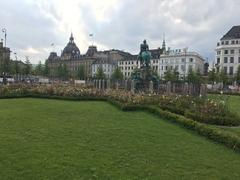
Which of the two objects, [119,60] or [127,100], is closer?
[127,100]

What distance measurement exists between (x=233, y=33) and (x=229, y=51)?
5290 millimetres

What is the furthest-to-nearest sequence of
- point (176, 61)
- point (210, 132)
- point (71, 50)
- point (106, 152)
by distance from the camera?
point (71, 50), point (176, 61), point (210, 132), point (106, 152)

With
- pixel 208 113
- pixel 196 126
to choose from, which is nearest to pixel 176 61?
pixel 208 113

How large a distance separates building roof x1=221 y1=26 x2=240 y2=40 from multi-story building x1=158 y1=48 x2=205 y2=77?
1365 cm

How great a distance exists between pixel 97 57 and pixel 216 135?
428 ft

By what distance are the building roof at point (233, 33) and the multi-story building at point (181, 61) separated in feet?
44.8

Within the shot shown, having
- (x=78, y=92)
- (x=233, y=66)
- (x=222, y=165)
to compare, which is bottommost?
Answer: (x=222, y=165)

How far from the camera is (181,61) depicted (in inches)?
4592

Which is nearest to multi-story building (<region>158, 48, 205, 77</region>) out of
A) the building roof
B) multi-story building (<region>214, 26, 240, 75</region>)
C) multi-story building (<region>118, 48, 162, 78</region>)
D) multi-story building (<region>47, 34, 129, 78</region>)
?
multi-story building (<region>118, 48, 162, 78</region>)

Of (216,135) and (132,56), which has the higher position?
(132,56)

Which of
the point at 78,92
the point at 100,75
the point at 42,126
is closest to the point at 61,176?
the point at 42,126

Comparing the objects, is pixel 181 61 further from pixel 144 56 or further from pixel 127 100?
pixel 127 100

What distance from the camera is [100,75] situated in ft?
325

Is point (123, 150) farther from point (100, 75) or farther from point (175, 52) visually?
point (175, 52)
